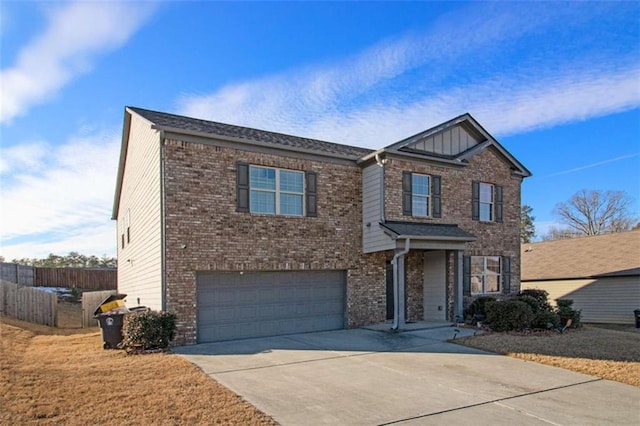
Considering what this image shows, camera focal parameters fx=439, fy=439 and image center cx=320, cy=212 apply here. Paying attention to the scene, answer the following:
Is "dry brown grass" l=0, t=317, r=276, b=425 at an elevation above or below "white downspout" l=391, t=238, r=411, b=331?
below

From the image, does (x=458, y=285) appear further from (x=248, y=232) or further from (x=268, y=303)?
(x=248, y=232)

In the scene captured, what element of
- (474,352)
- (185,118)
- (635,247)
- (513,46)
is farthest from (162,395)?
(635,247)

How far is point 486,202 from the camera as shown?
17.0m

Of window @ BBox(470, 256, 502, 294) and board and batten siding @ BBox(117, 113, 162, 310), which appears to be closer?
board and batten siding @ BBox(117, 113, 162, 310)

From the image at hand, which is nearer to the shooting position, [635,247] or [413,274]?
[413,274]

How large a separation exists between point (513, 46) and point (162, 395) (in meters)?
12.9

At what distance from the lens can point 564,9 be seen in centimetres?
1097

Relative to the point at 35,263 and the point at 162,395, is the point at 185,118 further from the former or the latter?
the point at 35,263

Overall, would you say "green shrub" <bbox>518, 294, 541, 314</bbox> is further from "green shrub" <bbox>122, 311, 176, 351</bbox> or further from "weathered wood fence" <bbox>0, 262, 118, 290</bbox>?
"weathered wood fence" <bbox>0, 262, 118, 290</bbox>

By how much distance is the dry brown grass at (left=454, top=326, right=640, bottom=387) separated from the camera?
8.76 metres

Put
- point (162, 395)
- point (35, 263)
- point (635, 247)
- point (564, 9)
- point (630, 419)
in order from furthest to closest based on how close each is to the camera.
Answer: point (35, 263) < point (635, 247) < point (564, 9) < point (162, 395) < point (630, 419)

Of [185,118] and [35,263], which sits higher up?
[185,118]

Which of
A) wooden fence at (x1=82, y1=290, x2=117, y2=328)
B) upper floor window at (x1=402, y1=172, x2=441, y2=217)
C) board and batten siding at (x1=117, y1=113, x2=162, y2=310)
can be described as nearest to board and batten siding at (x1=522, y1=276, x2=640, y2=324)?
upper floor window at (x1=402, y1=172, x2=441, y2=217)

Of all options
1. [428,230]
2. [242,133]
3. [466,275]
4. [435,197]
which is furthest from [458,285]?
[242,133]
